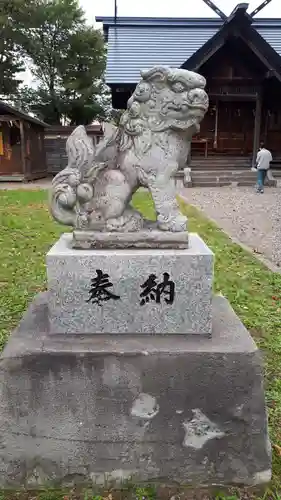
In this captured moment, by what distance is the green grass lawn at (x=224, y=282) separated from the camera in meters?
3.06

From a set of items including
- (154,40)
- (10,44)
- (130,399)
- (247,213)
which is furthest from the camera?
(10,44)

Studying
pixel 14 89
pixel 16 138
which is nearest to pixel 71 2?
pixel 14 89

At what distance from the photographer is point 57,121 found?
28.1 meters

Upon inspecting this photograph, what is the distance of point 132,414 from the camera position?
207 centimetres

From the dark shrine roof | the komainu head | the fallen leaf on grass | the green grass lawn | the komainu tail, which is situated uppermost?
the dark shrine roof

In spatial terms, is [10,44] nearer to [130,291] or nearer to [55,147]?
[55,147]

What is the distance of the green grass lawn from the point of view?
3.06 metres

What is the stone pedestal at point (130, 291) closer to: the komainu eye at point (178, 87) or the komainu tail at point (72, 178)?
the komainu tail at point (72, 178)

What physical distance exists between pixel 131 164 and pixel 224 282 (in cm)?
284

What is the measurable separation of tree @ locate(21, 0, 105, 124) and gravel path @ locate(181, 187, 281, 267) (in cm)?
1685

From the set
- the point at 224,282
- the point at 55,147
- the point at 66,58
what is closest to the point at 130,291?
the point at 224,282

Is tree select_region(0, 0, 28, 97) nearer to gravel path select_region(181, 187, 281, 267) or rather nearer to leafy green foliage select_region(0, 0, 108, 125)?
leafy green foliage select_region(0, 0, 108, 125)

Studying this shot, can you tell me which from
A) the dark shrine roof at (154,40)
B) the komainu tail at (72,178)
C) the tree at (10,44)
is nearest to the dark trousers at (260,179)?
the dark shrine roof at (154,40)

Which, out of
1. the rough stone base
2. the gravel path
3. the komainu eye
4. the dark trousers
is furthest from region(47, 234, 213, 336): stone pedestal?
the dark trousers
